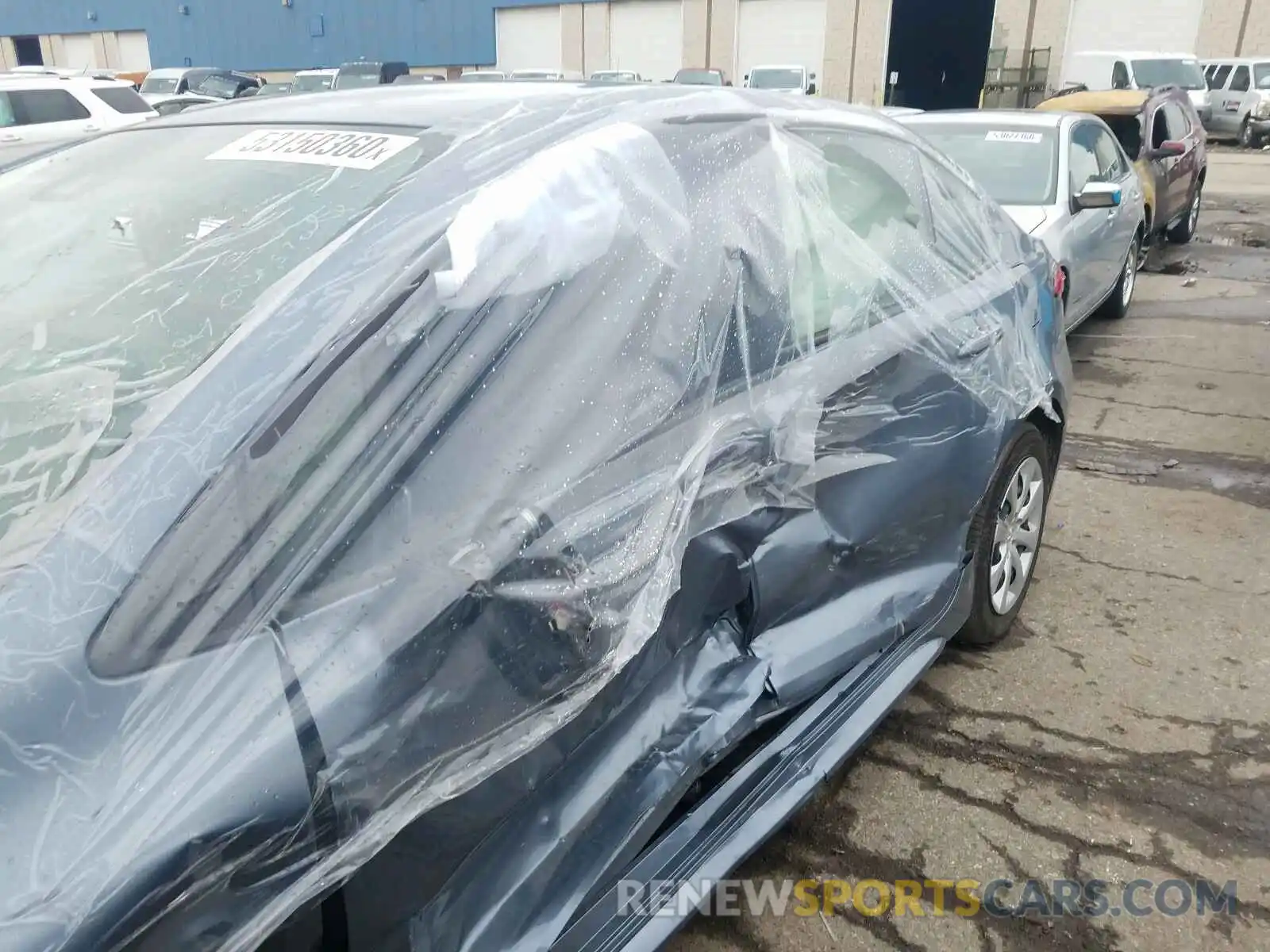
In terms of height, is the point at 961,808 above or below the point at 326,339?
below

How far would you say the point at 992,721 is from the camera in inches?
112

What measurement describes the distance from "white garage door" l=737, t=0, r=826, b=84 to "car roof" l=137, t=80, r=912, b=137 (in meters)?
27.8

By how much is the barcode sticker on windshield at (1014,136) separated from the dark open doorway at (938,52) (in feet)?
70.2

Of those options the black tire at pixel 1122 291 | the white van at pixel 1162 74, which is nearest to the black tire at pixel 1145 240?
the black tire at pixel 1122 291

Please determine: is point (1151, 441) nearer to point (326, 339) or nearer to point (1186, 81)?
point (326, 339)

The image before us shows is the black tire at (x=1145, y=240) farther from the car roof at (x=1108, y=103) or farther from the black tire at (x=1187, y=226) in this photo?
the car roof at (x=1108, y=103)

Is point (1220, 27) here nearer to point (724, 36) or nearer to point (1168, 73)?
point (1168, 73)

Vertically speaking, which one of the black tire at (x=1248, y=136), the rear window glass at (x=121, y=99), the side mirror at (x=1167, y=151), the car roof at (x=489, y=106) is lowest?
the black tire at (x=1248, y=136)

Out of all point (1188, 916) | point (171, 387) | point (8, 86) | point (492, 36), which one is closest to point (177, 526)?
point (171, 387)

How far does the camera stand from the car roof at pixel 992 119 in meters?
6.48

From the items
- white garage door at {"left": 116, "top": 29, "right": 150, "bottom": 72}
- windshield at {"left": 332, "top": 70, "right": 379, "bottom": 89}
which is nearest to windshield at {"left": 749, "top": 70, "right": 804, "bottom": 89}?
windshield at {"left": 332, "top": 70, "right": 379, "bottom": 89}

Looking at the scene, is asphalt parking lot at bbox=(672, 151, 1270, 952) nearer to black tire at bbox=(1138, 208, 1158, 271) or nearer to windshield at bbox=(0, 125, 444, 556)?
windshield at bbox=(0, 125, 444, 556)

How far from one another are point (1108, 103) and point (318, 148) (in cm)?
910

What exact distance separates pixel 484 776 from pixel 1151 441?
15.5ft
